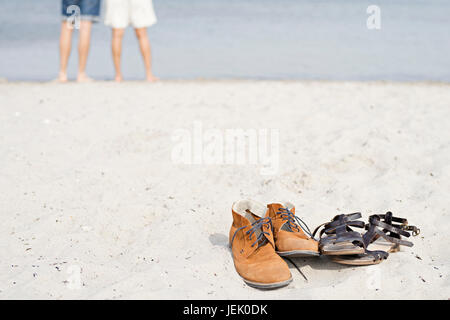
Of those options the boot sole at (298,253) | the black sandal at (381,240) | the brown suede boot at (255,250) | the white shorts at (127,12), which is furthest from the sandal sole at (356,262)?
the white shorts at (127,12)

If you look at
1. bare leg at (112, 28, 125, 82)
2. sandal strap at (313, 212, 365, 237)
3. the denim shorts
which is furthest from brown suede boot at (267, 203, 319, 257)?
the denim shorts

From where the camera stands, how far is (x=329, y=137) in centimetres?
406

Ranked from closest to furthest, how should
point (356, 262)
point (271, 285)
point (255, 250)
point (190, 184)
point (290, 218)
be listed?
point (271, 285)
point (356, 262)
point (255, 250)
point (290, 218)
point (190, 184)

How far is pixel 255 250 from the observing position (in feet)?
7.64

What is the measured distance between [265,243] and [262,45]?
6.91 metres

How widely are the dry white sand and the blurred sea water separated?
161 cm

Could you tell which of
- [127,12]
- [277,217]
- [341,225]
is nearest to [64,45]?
[127,12]

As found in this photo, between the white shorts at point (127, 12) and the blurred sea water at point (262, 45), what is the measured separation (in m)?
1.01

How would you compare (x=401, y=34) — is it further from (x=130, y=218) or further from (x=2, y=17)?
(x=2, y=17)

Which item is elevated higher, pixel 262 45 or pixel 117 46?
pixel 117 46

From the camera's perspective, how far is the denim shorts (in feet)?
19.0

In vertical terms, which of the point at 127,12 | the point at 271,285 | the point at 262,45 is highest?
the point at 127,12

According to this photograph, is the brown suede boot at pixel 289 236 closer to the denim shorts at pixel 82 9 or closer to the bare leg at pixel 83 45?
the bare leg at pixel 83 45

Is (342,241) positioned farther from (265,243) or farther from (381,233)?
(265,243)
